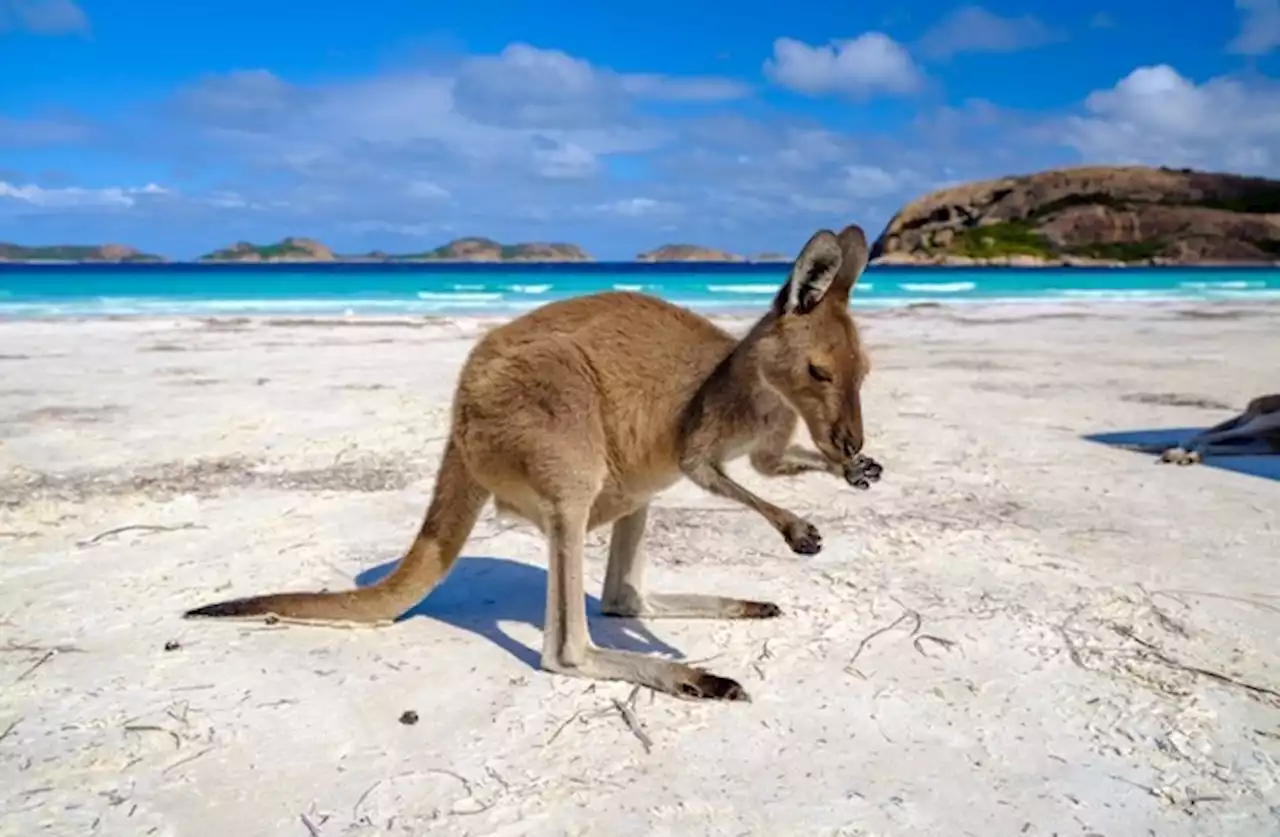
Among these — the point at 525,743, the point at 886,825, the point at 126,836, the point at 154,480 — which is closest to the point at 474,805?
the point at 525,743

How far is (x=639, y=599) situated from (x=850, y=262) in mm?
1206

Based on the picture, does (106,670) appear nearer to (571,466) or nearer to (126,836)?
(126,836)

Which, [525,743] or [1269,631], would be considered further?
[1269,631]

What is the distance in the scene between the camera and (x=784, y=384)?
9.12 feet

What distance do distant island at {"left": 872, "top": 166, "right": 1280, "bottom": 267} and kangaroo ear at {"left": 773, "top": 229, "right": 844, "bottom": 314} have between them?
63.5 m

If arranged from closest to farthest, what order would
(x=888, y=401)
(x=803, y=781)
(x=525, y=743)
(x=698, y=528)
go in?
1. (x=803, y=781)
2. (x=525, y=743)
3. (x=698, y=528)
4. (x=888, y=401)

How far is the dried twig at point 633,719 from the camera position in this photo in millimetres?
2453

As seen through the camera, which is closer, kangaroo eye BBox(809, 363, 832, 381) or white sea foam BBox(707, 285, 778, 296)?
kangaroo eye BBox(809, 363, 832, 381)

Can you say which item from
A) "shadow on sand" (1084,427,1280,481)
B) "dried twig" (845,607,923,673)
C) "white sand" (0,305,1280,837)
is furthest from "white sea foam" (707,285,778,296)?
"dried twig" (845,607,923,673)

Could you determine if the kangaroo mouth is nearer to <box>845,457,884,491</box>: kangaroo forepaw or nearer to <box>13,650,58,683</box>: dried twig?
<box>845,457,884,491</box>: kangaroo forepaw

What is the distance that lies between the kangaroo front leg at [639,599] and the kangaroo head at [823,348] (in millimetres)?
712

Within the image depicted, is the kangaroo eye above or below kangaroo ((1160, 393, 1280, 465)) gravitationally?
above

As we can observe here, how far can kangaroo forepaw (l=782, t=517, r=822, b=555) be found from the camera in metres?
2.64

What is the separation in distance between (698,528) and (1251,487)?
2.60 meters
